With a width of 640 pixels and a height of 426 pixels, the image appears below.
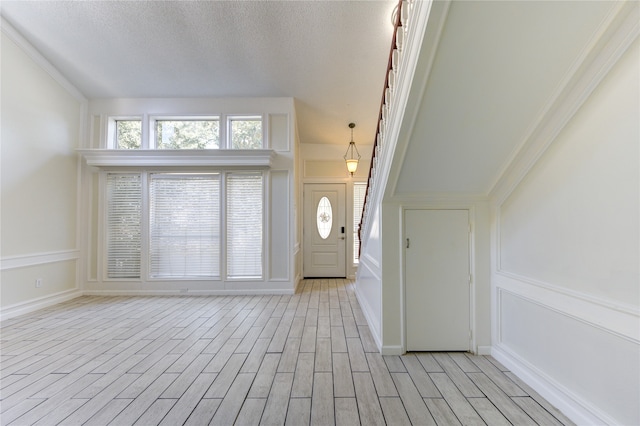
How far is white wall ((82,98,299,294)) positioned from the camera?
15.8 feet

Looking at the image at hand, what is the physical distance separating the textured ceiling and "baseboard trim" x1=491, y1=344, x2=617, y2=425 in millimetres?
3786

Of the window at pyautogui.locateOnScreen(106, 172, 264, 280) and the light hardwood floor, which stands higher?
the window at pyautogui.locateOnScreen(106, 172, 264, 280)

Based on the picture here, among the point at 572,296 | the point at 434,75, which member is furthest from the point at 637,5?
the point at 572,296

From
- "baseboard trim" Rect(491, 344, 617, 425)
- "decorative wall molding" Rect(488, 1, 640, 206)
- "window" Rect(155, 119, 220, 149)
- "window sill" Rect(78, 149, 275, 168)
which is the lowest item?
"baseboard trim" Rect(491, 344, 617, 425)

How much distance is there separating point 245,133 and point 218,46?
1488mm

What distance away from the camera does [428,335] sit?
2.64 meters

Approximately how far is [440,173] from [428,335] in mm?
1541

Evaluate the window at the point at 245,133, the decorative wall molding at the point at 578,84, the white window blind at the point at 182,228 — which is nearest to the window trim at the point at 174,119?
the window at the point at 245,133

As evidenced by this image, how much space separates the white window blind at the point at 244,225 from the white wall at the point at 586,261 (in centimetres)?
377

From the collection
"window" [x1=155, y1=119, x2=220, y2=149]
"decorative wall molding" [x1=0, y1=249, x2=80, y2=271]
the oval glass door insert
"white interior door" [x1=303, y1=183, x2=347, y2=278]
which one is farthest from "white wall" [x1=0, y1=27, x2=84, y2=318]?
the oval glass door insert

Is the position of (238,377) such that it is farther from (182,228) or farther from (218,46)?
(218,46)

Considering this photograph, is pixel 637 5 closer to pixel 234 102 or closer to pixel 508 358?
pixel 508 358

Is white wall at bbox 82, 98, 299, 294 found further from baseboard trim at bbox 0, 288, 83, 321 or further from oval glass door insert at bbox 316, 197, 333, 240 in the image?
oval glass door insert at bbox 316, 197, 333, 240

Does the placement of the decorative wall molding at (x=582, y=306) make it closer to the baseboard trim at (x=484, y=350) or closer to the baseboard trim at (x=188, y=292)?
the baseboard trim at (x=484, y=350)
